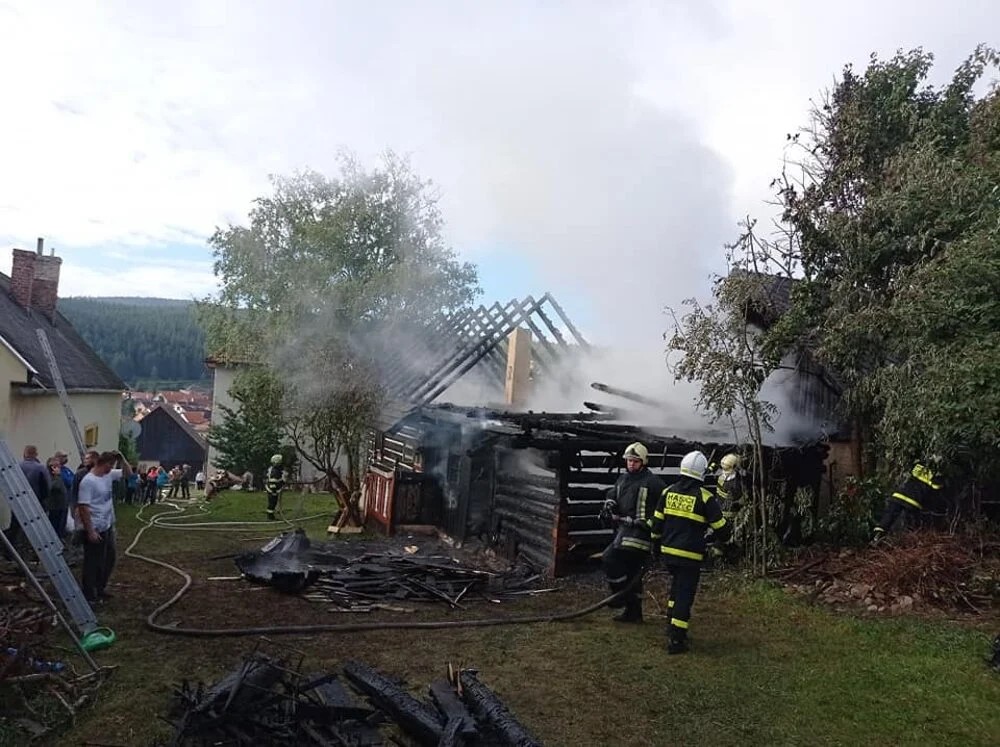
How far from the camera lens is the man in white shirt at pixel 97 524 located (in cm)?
719

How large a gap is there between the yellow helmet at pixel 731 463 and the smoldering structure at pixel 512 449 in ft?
A: 1.92

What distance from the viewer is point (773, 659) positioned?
248 inches

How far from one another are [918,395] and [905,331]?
1.23m

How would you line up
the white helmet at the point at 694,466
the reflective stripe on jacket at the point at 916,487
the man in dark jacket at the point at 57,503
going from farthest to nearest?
the man in dark jacket at the point at 57,503 < the reflective stripe on jacket at the point at 916,487 < the white helmet at the point at 694,466

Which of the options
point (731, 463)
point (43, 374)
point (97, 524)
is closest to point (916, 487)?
point (731, 463)

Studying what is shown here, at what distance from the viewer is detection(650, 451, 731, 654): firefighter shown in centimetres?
640

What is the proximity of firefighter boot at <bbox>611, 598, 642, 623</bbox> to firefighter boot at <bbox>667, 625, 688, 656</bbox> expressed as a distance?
942mm

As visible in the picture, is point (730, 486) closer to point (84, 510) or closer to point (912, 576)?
point (912, 576)

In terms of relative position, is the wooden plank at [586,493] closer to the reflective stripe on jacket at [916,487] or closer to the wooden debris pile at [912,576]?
the wooden debris pile at [912,576]

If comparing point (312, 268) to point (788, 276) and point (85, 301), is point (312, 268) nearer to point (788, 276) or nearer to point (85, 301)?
point (788, 276)

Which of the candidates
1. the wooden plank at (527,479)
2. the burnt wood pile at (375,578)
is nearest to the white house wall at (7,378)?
the burnt wood pile at (375,578)

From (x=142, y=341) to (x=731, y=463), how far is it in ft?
324

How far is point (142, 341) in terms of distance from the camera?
95000 mm

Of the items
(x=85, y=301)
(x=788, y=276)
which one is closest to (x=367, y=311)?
(x=788, y=276)
